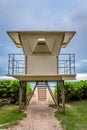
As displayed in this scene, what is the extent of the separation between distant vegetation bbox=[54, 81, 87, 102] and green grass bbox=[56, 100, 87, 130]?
2.84 meters

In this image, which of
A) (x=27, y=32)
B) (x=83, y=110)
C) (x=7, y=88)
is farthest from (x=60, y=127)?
(x=7, y=88)

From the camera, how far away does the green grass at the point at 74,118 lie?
12.9 meters

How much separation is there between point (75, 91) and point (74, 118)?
7313mm

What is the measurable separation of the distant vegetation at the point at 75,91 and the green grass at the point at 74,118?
284 centimetres

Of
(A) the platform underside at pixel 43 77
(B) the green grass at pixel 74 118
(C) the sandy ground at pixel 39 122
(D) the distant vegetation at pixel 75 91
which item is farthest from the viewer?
(D) the distant vegetation at pixel 75 91

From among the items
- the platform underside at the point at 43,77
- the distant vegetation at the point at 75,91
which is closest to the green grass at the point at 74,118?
the platform underside at the point at 43,77

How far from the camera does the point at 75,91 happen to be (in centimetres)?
2253

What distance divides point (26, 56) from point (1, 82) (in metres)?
5.48

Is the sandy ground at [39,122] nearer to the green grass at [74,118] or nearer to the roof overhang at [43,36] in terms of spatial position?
the green grass at [74,118]

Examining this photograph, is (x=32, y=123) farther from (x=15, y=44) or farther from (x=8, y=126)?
(x=15, y=44)

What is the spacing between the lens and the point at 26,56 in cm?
1802

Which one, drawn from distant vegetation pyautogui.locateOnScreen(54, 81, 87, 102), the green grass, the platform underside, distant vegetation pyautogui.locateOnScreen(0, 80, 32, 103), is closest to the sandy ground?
the green grass

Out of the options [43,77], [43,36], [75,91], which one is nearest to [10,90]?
[75,91]

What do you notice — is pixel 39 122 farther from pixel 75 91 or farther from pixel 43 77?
pixel 75 91
